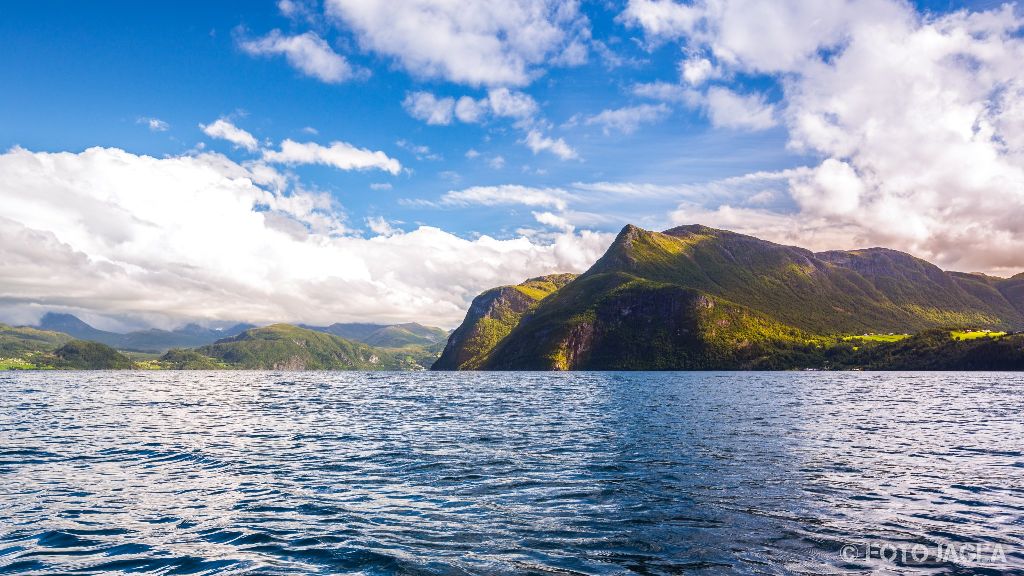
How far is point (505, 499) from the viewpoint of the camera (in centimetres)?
2684

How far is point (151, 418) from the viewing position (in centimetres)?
6738

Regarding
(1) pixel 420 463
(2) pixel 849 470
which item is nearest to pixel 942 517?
(2) pixel 849 470

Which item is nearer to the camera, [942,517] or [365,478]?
[942,517]

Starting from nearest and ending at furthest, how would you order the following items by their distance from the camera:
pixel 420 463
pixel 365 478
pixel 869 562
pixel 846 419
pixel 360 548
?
pixel 869 562, pixel 360 548, pixel 365 478, pixel 420 463, pixel 846 419

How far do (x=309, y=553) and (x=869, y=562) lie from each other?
59.6 feet

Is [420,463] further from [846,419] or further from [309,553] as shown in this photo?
[846,419]

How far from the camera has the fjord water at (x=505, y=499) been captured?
1861cm

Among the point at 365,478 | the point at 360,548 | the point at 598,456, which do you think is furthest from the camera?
the point at 598,456

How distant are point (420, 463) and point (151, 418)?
1901 inches

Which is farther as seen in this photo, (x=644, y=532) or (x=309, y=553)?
(x=644, y=532)

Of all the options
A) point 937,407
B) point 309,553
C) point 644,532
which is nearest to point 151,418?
point 309,553

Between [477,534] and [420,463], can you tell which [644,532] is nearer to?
[477,534]

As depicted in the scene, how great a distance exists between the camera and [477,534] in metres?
21.2

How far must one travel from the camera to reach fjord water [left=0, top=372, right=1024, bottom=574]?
18.6m
